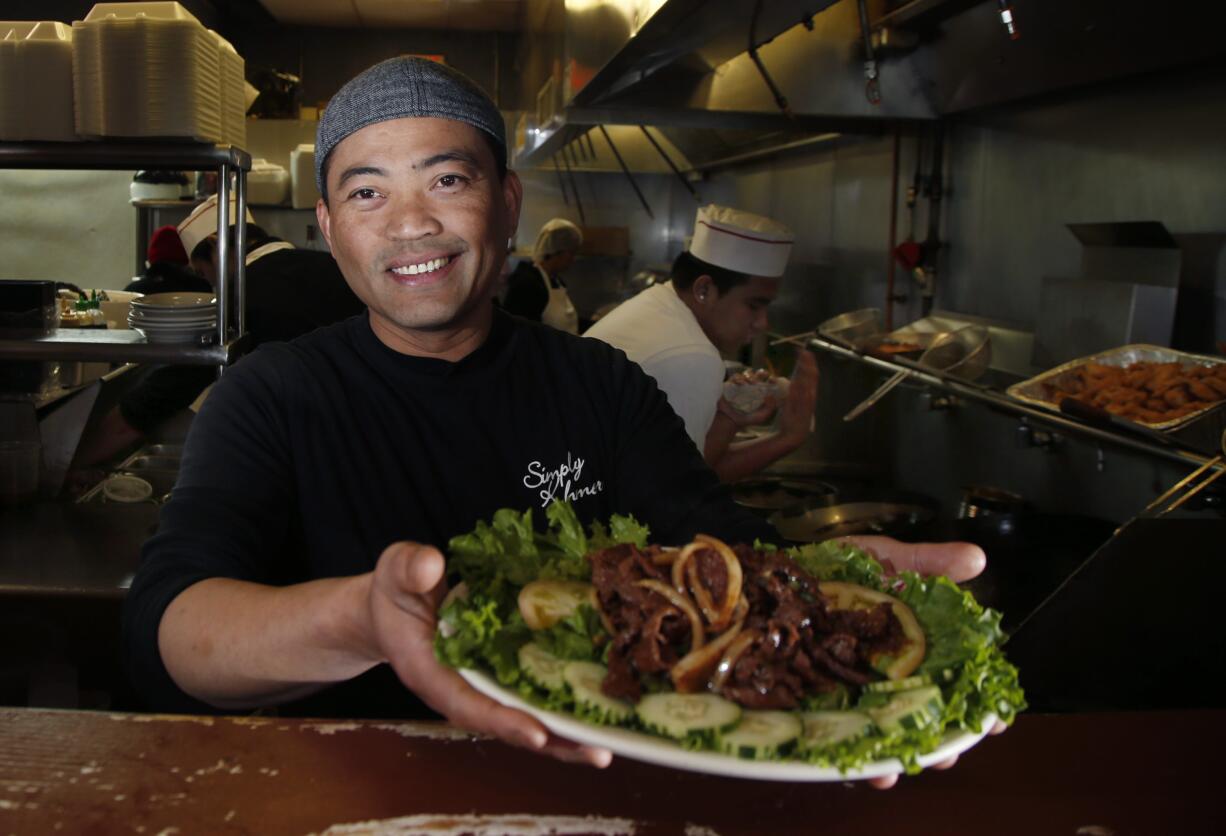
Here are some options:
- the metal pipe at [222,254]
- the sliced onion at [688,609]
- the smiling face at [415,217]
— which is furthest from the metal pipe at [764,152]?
the sliced onion at [688,609]

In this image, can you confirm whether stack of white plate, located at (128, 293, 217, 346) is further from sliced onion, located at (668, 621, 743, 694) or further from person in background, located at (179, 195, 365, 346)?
sliced onion, located at (668, 621, 743, 694)

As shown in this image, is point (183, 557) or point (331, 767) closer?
point (331, 767)

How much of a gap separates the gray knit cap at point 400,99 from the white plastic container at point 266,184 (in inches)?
286

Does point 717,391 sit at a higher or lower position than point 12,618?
higher

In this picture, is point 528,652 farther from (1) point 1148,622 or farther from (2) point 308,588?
(1) point 1148,622

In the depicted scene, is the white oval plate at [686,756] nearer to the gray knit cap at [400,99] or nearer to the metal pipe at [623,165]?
the gray knit cap at [400,99]

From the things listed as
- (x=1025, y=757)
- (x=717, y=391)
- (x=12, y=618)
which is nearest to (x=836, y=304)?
(x=717, y=391)

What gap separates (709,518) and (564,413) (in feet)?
1.09

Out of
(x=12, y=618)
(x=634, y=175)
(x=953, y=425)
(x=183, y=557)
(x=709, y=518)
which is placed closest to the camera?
(x=183, y=557)

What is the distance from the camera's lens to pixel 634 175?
11016 mm

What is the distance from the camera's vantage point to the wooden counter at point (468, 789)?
111cm

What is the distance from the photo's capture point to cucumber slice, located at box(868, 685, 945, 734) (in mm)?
1003

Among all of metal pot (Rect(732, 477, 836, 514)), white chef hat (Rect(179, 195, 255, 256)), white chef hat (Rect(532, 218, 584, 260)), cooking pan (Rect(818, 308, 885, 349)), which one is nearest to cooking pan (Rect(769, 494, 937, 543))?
metal pot (Rect(732, 477, 836, 514))

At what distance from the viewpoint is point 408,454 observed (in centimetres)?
184
